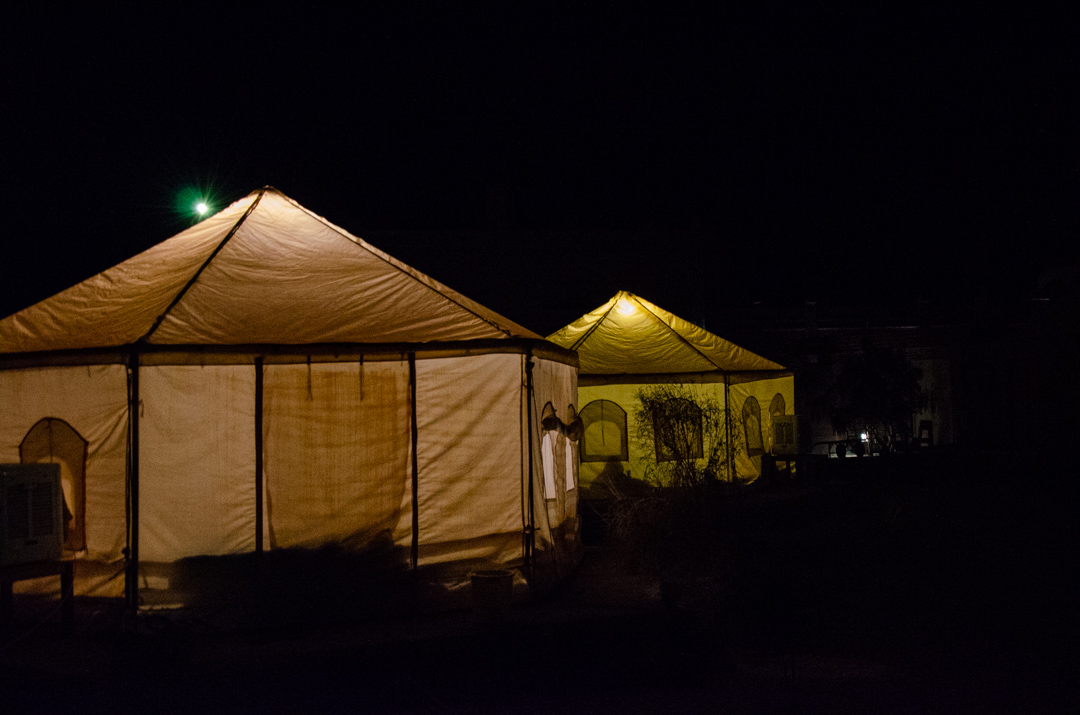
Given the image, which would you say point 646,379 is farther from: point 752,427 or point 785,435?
point 785,435

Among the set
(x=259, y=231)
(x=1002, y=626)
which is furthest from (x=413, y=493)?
(x=1002, y=626)

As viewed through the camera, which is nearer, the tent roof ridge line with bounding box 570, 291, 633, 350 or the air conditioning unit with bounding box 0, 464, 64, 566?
the air conditioning unit with bounding box 0, 464, 64, 566

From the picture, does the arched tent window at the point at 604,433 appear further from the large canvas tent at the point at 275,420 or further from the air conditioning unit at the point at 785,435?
the large canvas tent at the point at 275,420

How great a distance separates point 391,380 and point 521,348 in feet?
3.86

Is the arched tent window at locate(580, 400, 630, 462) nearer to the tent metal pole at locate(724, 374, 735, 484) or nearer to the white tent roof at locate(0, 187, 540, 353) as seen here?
the tent metal pole at locate(724, 374, 735, 484)

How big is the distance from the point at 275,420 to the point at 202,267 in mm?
1996

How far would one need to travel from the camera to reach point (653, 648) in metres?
5.93

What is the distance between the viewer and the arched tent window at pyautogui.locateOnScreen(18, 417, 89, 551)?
24.0ft

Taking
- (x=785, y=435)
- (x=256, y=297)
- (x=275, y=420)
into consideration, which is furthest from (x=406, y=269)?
(x=785, y=435)

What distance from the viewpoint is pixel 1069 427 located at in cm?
1584

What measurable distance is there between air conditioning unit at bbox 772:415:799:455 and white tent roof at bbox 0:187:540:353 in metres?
8.72

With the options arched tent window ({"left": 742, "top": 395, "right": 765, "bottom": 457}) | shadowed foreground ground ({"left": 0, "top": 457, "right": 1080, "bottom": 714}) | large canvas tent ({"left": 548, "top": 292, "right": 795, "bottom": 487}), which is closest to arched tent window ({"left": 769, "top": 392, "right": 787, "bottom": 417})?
large canvas tent ({"left": 548, "top": 292, "right": 795, "bottom": 487})

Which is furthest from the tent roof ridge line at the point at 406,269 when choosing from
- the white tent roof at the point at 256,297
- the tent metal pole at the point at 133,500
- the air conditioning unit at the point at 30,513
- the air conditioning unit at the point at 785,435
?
the air conditioning unit at the point at 785,435

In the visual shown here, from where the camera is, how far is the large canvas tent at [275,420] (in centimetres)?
714
